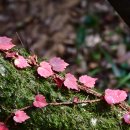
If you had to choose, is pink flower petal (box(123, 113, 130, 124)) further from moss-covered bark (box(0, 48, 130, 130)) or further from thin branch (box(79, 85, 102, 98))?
thin branch (box(79, 85, 102, 98))

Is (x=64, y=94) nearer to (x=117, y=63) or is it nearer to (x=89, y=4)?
(x=117, y=63)

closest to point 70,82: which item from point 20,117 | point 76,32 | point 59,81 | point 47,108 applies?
point 59,81

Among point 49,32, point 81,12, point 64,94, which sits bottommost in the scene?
point 64,94

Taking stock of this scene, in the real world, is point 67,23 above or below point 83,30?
above

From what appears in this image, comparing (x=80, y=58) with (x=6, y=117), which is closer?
(x=6, y=117)

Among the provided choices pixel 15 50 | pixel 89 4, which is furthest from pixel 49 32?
pixel 15 50

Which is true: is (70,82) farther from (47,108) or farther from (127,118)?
(127,118)
